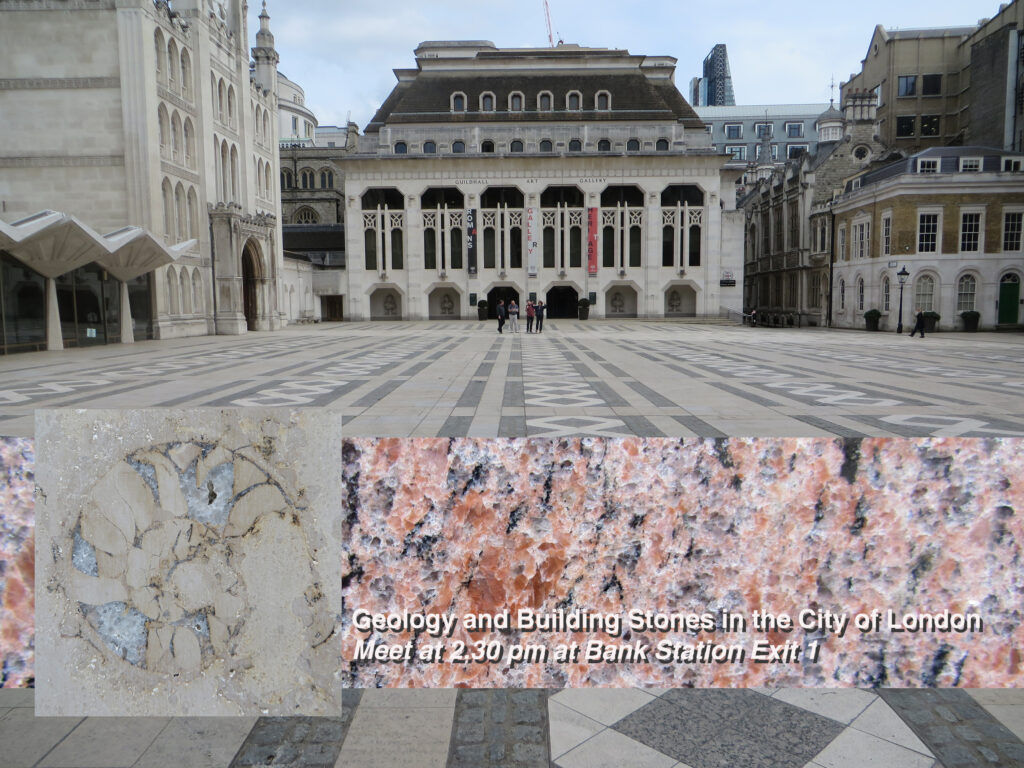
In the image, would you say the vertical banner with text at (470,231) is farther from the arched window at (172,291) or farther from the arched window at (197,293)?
the arched window at (172,291)

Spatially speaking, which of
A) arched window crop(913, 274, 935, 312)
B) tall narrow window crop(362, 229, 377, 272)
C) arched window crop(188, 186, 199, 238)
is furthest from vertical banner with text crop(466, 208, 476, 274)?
arched window crop(913, 274, 935, 312)

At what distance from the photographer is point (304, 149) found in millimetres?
69500

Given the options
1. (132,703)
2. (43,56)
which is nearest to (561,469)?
(132,703)

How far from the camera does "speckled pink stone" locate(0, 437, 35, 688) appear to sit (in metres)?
3.42

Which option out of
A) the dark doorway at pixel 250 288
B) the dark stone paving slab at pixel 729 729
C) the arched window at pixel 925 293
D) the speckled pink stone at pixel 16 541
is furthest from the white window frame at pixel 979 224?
the speckled pink stone at pixel 16 541

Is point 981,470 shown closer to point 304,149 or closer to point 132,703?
point 132,703

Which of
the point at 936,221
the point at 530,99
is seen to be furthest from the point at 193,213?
the point at 936,221

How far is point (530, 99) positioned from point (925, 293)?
111 feet

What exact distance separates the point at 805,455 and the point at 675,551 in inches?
31.1

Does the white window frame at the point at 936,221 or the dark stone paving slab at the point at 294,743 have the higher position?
the white window frame at the point at 936,221

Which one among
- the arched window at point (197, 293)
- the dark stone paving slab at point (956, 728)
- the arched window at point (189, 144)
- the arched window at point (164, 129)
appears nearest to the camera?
the dark stone paving slab at point (956, 728)

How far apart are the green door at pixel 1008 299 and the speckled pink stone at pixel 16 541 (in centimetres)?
4663

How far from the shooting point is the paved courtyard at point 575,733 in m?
3.41

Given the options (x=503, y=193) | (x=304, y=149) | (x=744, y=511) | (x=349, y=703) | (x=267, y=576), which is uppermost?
(x=304, y=149)
